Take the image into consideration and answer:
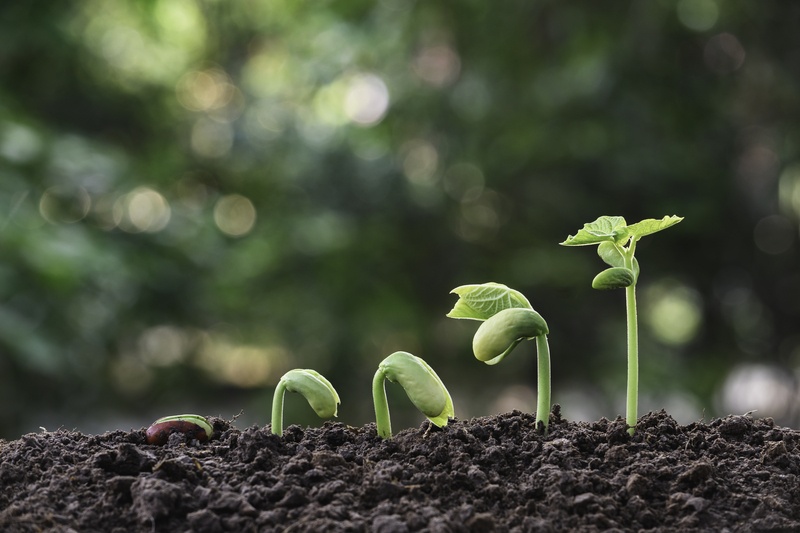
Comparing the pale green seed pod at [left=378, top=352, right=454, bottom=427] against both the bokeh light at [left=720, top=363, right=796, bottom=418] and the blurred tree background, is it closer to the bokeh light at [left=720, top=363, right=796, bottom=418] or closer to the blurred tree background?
the blurred tree background

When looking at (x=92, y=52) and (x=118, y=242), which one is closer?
(x=118, y=242)

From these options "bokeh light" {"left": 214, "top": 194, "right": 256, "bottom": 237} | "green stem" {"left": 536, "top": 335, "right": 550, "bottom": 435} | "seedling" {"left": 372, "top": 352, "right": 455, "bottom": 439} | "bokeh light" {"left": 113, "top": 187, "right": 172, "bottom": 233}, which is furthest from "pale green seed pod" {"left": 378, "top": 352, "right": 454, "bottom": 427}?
"bokeh light" {"left": 214, "top": 194, "right": 256, "bottom": 237}

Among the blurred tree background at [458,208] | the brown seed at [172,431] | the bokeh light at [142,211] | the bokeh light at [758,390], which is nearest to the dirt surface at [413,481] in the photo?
the brown seed at [172,431]

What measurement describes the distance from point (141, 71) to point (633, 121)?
2965 mm

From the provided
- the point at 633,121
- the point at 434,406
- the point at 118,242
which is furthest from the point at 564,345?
the point at 434,406

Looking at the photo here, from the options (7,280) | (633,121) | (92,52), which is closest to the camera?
(7,280)

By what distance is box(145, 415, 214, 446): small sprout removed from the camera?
98 cm

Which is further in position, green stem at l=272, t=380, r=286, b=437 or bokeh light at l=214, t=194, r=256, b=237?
bokeh light at l=214, t=194, r=256, b=237

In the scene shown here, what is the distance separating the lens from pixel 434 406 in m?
0.89

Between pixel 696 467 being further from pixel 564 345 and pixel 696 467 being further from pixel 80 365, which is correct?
pixel 80 365

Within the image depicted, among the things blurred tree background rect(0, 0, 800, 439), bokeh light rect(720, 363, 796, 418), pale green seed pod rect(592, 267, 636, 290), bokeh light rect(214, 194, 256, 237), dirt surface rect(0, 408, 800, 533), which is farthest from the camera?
bokeh light rect(214, 194, 256, 237)

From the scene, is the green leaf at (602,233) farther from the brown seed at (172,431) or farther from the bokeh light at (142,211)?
the bokeh light at (142,211)

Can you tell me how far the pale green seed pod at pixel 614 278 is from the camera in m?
0.85

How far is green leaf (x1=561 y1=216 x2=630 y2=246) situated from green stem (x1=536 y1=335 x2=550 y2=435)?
0.35 feet
